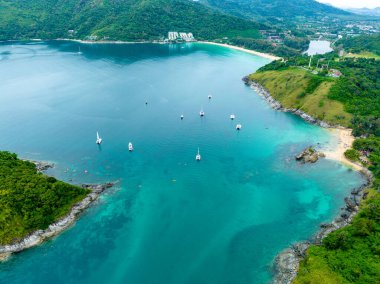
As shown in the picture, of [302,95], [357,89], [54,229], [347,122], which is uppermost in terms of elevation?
[357,89]

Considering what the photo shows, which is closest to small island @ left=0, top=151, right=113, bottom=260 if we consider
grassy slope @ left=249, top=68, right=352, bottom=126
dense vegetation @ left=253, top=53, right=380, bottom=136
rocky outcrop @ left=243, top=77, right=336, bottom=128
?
rocky outcrop @ left=243, top=77, right=336, bottom=128

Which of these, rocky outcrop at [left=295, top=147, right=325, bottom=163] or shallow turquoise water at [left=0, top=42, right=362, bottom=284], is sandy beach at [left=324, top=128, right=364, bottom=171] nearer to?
rocky outcrop at [left=295, top=147, right=325, bottom=163]

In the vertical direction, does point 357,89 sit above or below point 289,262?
above

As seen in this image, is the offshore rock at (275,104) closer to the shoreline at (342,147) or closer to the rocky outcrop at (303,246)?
the shoreline at (342,147)

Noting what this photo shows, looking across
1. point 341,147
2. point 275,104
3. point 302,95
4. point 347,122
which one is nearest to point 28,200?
point 341,147

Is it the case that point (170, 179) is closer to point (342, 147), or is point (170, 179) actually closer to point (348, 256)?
point (348, 256)

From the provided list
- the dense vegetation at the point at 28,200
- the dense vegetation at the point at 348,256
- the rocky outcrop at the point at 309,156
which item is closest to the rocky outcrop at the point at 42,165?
the dense vegetation at the point at 28,200
